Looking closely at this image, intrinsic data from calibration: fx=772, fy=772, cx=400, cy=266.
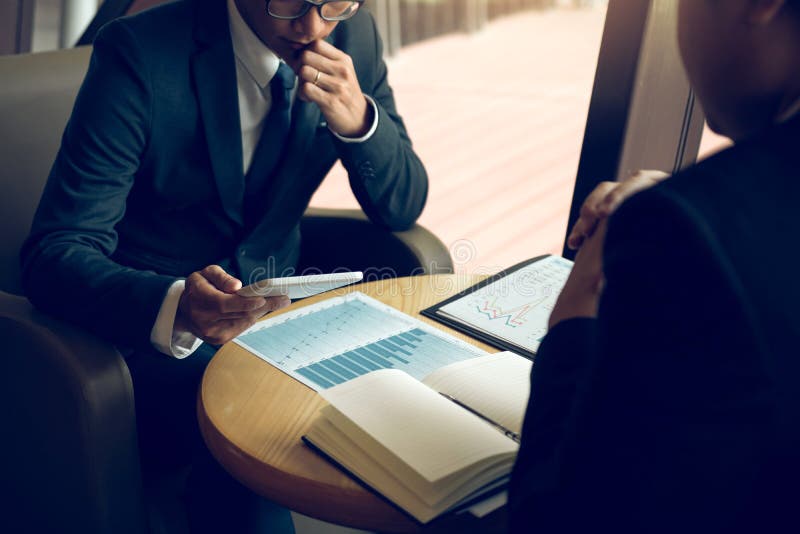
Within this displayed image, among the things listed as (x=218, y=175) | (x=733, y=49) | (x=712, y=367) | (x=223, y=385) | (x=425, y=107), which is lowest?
(x=425, y=107)

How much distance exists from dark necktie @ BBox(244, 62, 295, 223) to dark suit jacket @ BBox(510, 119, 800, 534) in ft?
3.60

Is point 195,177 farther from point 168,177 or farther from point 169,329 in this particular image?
point 169,329

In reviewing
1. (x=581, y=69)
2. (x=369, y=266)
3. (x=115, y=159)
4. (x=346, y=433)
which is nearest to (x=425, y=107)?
(x=581, y=69)

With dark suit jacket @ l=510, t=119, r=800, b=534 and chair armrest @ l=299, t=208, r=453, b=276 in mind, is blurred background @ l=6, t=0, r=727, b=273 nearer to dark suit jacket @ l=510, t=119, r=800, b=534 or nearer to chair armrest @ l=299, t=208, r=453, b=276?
chair armrest @ l=299, t=208, r=453, b=276

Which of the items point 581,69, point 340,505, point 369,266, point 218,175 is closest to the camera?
point 340,505

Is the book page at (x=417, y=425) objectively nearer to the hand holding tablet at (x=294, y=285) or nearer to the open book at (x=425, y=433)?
the open book at (x=425, y=433)

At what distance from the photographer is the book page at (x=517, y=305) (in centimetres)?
130

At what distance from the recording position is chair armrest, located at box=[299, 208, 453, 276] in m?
1.68

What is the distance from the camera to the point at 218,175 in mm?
1510

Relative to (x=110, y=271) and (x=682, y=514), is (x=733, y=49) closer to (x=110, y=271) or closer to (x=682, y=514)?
(x=682, y=514)

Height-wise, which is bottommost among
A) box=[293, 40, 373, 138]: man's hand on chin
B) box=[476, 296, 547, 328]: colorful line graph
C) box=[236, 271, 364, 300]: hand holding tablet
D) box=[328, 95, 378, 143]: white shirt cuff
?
box=[476, 296, 547, 328]: colorful line graph

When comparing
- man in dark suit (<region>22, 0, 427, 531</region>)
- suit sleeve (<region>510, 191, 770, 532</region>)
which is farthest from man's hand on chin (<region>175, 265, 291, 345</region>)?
suit sleeve (<region>510, 191, 770, 532</region>)

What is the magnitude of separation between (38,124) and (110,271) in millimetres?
530

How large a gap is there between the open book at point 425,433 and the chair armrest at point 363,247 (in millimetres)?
602
